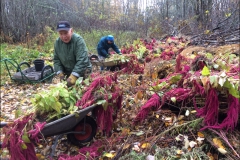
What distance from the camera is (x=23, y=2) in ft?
41.0

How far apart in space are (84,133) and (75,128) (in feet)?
0.53

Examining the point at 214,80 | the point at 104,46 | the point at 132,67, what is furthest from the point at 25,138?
the point at 104,46

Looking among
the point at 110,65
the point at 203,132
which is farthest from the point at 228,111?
the point at 110,65

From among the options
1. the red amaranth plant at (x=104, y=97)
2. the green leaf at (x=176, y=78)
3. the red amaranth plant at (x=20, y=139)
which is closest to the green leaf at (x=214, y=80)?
the green leaf at (x=176, y=78)

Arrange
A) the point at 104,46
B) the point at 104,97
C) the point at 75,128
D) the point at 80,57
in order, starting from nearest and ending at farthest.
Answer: the point at 104,97, the point at 75,128, the point at 80,57, the point at 104,46

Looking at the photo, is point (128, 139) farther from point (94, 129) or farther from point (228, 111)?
point (228, 111)

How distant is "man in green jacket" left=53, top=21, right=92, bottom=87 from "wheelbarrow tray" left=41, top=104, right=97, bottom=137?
98 cm

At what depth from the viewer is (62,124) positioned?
2736 mm

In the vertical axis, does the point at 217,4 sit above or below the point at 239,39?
above

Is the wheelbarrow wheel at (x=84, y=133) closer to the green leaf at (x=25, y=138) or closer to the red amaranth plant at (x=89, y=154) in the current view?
the red amaranth plant at (x=89, y=154)

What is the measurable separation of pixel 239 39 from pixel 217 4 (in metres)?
4.54

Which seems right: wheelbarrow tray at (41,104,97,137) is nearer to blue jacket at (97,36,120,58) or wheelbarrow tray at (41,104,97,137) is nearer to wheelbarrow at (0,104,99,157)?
wheelbarrow at (0,104,99,157)

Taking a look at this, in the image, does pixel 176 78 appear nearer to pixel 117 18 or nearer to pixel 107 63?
pixel 107 63

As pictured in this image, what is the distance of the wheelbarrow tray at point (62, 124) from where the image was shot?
259cm
